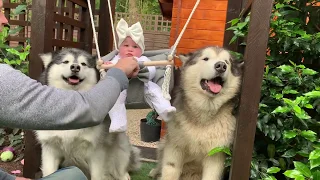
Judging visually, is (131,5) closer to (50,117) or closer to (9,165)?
(9,165)

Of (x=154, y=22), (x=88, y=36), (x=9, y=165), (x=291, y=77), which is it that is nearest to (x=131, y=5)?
(x=154, y=22)

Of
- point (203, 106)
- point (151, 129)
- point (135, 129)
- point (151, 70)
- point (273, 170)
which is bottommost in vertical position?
point (135, 129)

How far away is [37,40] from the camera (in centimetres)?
238

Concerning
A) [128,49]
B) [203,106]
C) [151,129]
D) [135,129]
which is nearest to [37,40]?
[128,49]

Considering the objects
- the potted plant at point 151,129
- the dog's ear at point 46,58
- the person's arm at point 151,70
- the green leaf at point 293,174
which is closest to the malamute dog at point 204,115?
the person's arm at point 151,70

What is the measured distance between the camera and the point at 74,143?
7.62ft

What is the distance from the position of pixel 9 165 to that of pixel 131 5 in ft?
29.1

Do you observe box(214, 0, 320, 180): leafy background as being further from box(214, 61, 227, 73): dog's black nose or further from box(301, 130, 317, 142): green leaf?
box(214, 61, 227, 73): dog's black nose

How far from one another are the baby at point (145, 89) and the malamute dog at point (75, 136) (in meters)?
0.21

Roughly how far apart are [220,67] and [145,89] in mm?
641

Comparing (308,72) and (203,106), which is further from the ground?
(308,72)

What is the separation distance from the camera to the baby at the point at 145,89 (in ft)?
7.30

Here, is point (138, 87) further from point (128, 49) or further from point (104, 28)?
point (104, 28)

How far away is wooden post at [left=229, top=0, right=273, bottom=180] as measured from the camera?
5.65ft
